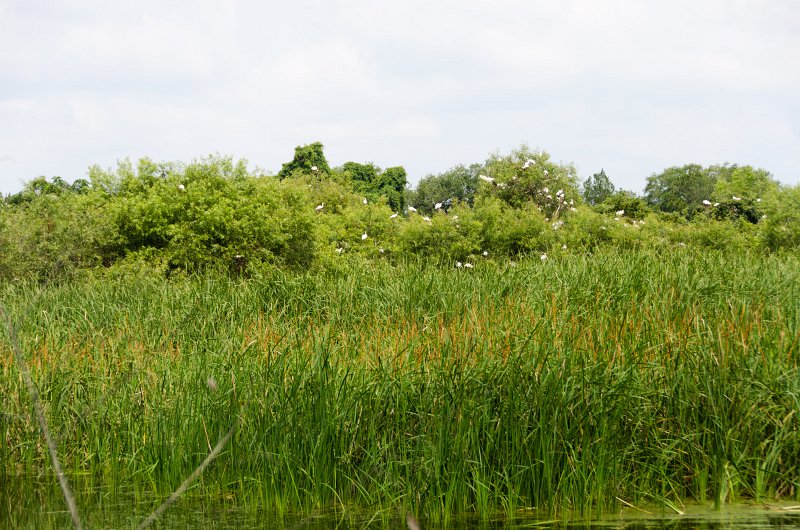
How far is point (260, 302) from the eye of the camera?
11797 mm

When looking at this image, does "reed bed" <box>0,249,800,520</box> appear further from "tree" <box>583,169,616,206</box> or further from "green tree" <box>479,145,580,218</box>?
"tree" <box>583,169,616,206</box>

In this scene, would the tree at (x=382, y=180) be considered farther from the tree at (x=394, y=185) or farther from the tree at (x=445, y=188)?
the tree at (x=445, y=188)

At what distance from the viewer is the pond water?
4.95 metres

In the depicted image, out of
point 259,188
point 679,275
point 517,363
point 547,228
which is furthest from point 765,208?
point 517,363

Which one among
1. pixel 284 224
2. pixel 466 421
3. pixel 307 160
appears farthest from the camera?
pixel 307 160

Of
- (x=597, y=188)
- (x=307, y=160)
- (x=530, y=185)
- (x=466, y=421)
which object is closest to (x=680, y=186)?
(x=597, y=188)

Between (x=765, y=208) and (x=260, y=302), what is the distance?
1849 centimetres

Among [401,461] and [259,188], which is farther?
[259,188]

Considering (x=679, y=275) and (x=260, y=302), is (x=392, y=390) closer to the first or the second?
(x=679, y=275)

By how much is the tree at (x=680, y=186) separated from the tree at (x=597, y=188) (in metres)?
3.45

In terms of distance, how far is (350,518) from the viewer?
5230 millimetres

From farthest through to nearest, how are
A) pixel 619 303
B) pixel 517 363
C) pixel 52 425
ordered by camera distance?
1. pixel 619 303
2. pixel 52 425
3. pixel 517 363

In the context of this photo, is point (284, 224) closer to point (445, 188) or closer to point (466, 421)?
point (466, 421)

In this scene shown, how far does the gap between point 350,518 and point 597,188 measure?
66517 mm
